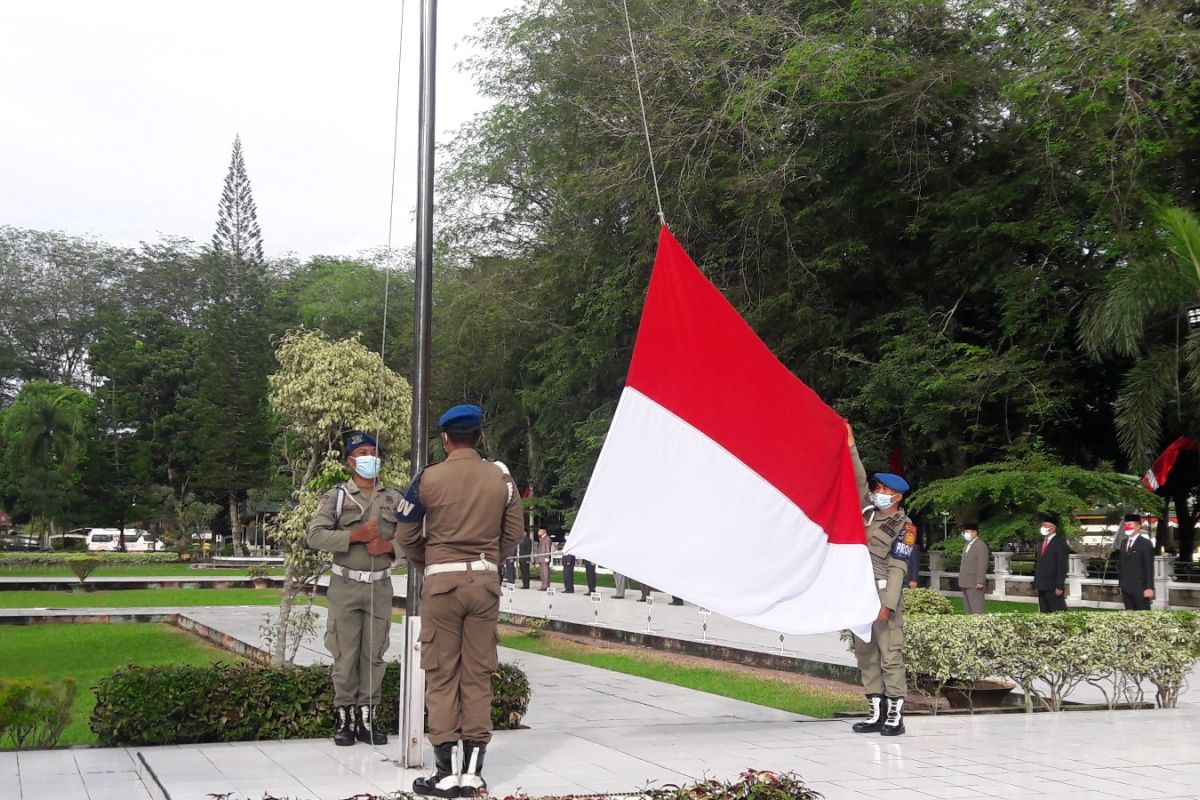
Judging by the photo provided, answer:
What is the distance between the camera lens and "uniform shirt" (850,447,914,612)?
895cm

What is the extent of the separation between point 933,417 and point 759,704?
16.5 m

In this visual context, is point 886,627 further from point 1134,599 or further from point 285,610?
point 1134,599

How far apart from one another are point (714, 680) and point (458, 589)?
7.42 m

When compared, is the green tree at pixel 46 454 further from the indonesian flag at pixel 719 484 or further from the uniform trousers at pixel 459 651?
the uniform trousers at pixel 459 651

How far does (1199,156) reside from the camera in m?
22.6

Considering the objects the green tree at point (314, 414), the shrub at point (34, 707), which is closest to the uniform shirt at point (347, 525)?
the shrub at point (34, 707)

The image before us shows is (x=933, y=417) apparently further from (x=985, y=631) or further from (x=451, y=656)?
(x=451, y=656)

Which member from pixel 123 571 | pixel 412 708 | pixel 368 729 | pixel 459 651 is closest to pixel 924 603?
pixel 368 729

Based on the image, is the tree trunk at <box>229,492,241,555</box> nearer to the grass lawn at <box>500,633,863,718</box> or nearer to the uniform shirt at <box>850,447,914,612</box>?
the grass lawn at <box>500,633,863,718</box>

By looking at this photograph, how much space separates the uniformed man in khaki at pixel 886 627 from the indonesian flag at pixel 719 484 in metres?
1.19

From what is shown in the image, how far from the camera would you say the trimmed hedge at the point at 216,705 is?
8.20m

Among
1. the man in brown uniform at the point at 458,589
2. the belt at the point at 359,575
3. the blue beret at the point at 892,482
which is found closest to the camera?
the man in brown uniform at the point at 458,589

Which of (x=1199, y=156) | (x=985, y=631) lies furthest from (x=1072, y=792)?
(x=1199, y=156)

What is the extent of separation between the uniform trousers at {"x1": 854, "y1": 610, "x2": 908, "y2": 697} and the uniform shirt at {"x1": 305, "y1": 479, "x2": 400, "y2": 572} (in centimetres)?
346
